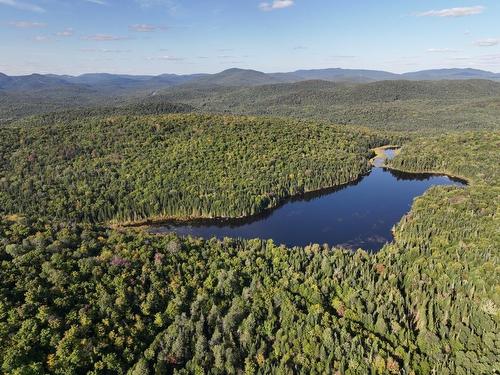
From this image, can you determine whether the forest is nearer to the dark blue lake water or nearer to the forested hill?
the dark blue lake water

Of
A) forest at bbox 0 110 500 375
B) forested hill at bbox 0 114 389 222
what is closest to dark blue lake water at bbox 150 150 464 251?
forested hill at bbox 0 114 389 222

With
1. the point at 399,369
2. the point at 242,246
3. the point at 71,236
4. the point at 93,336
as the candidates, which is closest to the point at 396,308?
the point at 399,369

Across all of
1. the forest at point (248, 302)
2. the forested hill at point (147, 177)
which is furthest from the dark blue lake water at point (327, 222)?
the forest at point (248, 302)

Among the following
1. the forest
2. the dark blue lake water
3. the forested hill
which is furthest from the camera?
the forested hill

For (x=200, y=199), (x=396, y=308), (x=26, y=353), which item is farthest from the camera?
(x=200, y=199)

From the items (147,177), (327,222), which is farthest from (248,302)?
(147,177)

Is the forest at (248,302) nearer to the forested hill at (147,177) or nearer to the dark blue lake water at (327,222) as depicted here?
the dark blue lake water at (327,222)

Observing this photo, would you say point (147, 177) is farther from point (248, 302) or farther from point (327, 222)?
point (248, 302)

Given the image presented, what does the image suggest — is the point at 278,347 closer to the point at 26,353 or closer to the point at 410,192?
the point at 26,353
